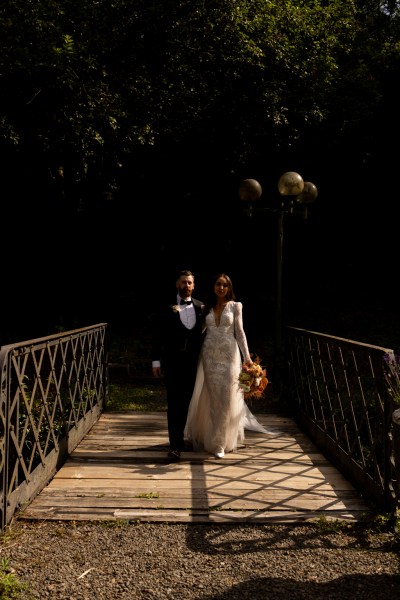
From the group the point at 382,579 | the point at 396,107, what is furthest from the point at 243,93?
the point at 382,579

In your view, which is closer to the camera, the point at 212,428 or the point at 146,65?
the point at 212,428

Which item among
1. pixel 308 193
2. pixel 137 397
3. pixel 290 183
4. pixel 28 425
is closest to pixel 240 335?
pixel 28 425

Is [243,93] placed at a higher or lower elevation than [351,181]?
higher

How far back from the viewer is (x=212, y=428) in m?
5.86

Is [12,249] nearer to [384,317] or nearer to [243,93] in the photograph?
[243,93]

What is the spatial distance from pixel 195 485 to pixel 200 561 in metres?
1.40

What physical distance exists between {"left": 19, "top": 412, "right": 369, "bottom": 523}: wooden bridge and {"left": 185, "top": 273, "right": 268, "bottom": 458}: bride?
24 cm

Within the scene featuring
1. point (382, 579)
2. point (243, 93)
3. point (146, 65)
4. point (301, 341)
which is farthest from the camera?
point (243, 93)

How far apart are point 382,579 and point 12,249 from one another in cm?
1649

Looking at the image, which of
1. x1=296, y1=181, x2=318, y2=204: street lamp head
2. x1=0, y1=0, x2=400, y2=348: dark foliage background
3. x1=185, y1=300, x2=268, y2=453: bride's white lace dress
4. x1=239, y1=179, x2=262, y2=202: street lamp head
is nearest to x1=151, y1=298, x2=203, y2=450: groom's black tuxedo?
x1=185, y1=300, x2=268, y2=453: bride's white lace dress

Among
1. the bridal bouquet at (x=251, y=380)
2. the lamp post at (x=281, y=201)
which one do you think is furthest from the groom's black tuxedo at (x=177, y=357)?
the lamp post at (x=281, y=201)

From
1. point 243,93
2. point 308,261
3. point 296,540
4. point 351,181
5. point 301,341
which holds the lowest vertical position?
point 296,540

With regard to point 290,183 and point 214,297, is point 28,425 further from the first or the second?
point 290,183

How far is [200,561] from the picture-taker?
3369mm
